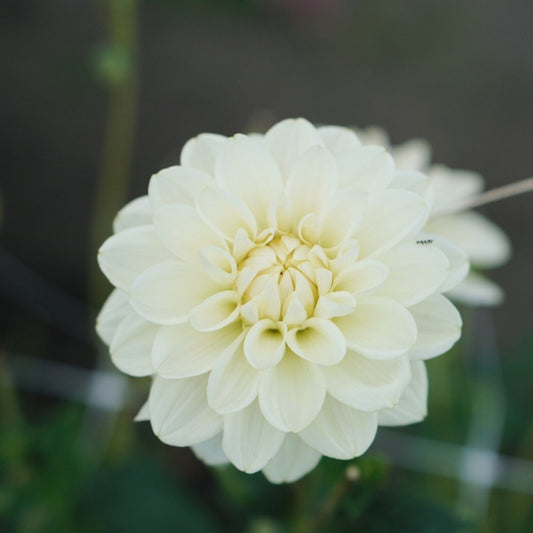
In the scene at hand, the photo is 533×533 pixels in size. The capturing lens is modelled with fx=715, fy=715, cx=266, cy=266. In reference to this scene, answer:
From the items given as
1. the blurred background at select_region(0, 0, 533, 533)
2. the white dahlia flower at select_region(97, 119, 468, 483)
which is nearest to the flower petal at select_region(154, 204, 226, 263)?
the white dahlia flower at select_region(97, 119, 468, 483)

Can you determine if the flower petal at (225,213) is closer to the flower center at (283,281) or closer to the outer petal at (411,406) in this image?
the flower center at (283,281)

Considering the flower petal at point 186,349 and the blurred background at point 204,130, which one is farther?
the blurred background at point 204,130

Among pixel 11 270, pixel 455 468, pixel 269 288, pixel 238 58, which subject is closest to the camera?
pixel 269 288

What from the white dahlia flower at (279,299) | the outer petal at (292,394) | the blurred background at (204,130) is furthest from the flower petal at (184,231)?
the blurred background at (204,130)

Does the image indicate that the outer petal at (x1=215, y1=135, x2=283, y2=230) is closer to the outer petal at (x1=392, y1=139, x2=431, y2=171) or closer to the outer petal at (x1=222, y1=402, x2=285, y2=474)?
the outer petal at (x1=222, y1=402, x2=285, y2=474)

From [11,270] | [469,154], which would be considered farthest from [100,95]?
[469,154]

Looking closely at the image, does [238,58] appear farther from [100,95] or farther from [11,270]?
[11,270]
